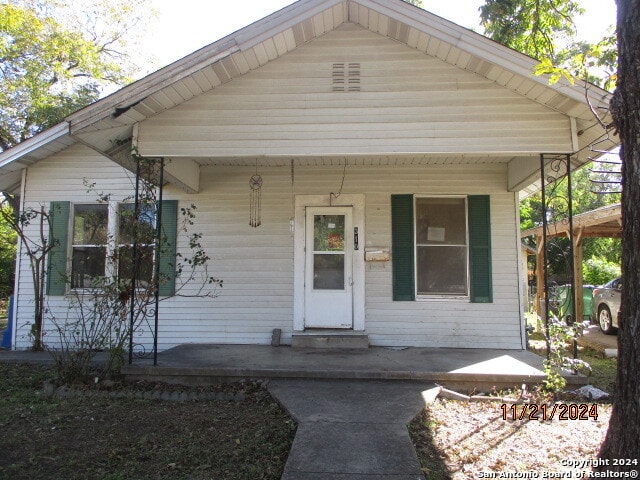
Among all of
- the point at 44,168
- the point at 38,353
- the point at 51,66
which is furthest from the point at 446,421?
the point at 51,66

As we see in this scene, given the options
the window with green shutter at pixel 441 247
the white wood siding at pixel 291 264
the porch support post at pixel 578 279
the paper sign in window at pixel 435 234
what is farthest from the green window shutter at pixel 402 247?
the porch support post at pixel 578 279

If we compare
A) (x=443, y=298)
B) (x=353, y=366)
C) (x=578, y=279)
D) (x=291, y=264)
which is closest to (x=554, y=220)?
(x=443, y=298)

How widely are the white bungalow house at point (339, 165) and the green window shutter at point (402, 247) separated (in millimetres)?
22

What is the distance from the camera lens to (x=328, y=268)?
22.3 feet

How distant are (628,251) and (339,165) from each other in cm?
480

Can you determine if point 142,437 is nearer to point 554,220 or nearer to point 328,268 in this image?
point 328,268

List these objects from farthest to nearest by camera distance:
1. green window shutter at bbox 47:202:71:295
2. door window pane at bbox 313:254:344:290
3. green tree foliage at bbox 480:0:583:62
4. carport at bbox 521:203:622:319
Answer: carport at bbox 521:203:622:319 < green tree foliage at bbox 480:0:583:62 < green window shutter at bbox 47:202:71:295 < door window pane at bbox 313:254:344:290

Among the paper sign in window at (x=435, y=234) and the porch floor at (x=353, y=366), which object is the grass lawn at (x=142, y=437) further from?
the paper sign in window at (x=435, y=234)

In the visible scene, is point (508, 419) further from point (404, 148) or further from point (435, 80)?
point (435, 80)

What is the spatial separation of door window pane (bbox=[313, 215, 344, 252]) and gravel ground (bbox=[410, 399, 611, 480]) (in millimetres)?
2986

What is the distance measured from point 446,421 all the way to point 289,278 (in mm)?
3375

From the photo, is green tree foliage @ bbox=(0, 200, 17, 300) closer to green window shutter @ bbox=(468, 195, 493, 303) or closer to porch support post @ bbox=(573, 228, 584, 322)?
green window shutter @ bbox=(468, 195, 493, 303)

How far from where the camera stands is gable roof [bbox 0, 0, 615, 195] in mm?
4863
